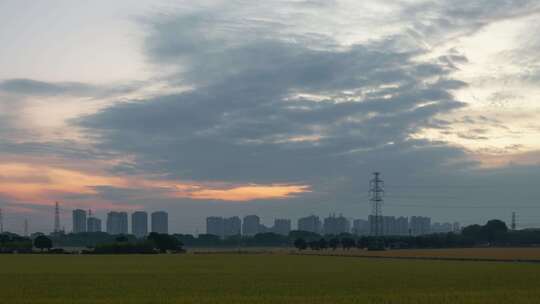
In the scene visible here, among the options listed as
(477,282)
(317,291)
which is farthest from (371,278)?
(317,291)

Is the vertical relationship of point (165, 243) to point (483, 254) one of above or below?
below

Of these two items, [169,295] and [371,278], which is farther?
[371,278]

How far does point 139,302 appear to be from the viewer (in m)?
36.8

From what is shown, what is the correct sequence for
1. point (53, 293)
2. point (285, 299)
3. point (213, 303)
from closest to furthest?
point (213, 303), point (285, 299), point (53, 293)

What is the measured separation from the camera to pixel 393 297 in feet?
133

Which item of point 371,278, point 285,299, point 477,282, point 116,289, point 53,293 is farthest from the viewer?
point 371,278

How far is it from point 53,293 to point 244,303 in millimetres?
13869

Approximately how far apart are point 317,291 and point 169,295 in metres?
9.68

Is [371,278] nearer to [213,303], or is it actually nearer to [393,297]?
[393,297]

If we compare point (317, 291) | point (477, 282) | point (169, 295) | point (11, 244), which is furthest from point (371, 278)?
point (11, 244)

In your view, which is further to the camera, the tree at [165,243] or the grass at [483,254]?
the tree at [165,243]

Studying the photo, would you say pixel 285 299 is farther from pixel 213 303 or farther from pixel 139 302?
pixel 139 302

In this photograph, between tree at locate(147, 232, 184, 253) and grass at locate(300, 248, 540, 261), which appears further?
tree at locate(147, 232, 184, 253)

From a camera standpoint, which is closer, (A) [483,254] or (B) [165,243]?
(A) [483,254]
